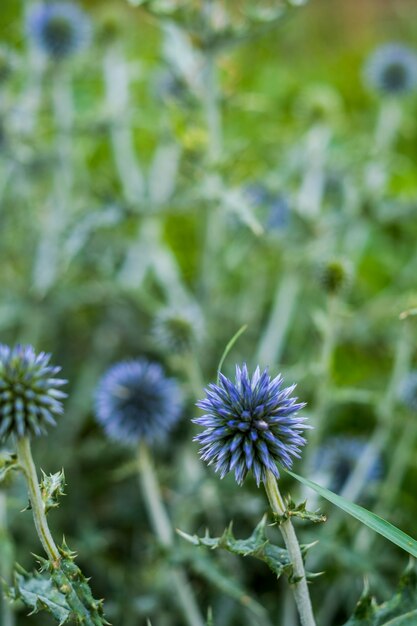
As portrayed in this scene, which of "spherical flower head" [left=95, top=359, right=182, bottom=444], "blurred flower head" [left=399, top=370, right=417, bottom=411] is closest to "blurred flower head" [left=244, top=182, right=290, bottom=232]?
"blurred flower head" [left=399, top=370, right=417, bottom=411]

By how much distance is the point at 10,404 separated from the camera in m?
1.08

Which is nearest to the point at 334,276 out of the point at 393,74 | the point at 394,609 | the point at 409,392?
the point at 409,392

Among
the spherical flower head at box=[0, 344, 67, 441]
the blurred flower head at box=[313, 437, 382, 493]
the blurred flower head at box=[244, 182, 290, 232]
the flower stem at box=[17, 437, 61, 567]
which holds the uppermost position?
the blurred flower head at box=[244, 182, 290, 232]

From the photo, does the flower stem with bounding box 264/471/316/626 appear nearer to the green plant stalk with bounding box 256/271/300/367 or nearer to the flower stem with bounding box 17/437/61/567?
the flower stem with bounding box 17/437/61/567

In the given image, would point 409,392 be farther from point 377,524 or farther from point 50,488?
point 50,488

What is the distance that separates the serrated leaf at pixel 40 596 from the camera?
1106mm

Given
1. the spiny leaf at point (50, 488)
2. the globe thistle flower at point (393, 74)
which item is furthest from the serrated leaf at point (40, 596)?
the globe thistle flower at point (393, 74)

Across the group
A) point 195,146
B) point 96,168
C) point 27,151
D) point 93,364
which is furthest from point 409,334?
point 96,168

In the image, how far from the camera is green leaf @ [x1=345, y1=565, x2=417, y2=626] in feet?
3.86

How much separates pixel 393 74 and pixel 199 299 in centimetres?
124

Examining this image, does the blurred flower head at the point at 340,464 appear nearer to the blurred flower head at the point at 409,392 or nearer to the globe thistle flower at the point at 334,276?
the blurred flower head at the point at 409,392

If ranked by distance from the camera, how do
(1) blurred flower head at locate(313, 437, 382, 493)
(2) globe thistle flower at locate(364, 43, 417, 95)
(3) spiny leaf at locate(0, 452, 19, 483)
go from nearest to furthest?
(3) spiny leaf at locate(0, 452, 19, 483), (1) blurred flower head at locate(313, 437, 382, 493), (2) globe thistle flower at locate(364, 43, 417, 95)

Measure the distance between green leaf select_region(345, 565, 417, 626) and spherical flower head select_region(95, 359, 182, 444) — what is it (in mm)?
764

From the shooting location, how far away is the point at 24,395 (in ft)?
3.59
